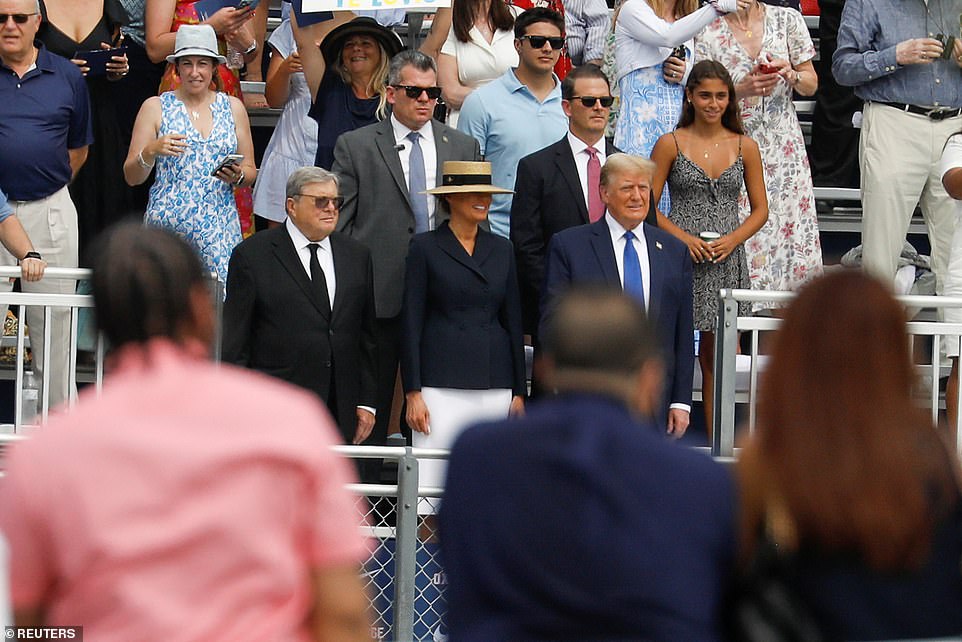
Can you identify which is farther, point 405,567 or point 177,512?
point 405,567

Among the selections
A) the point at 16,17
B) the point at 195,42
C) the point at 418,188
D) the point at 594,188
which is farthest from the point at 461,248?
the point at 16,17

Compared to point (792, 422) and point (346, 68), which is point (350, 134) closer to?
point (346, 68)

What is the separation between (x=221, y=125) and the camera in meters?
7.79

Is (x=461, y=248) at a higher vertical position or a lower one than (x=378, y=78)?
lower

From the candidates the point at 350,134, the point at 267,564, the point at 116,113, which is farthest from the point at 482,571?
the point at 116,113

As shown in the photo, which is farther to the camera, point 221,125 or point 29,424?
point 221,125

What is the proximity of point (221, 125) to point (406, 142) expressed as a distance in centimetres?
96

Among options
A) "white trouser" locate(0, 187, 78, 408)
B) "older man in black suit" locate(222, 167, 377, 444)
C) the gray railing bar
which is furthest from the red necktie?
"white trouser" locate(0, 187, 78, 408)

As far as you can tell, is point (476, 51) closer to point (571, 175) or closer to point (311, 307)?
point (571, 175)

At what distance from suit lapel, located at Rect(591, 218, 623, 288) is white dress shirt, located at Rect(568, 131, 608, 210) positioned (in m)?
0.53

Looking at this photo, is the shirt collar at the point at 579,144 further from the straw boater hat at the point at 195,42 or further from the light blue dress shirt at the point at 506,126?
the straw boater hat at the point at 195,42

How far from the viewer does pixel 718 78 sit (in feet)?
25.0

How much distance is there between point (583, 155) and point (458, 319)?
108 centimetres

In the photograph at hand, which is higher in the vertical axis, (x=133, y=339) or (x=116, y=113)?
(x=116, y=113)
